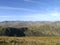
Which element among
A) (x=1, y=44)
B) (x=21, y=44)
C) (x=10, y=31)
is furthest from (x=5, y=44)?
(x=10, y=31)

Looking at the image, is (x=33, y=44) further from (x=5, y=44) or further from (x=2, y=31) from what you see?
(x=2, y=31)

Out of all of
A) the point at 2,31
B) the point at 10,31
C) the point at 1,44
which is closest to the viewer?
the point at 1,44

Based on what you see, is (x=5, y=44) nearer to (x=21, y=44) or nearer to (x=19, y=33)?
(x=21, y=44)

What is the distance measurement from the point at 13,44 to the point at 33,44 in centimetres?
257

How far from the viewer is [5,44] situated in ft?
65.0

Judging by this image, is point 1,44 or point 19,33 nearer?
point 1,44

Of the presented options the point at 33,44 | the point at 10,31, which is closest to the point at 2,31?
the point at 10,31

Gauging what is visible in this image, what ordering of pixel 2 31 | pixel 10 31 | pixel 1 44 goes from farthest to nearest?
pixel 10 31
pixel 2 31
pixel 1 44

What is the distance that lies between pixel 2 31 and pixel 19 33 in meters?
8.39

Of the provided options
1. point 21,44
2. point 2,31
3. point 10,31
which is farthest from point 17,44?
point 10,31

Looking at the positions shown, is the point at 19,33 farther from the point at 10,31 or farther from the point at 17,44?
A: the point at 17,44

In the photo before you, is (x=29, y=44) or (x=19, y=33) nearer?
(x=29, y=44)

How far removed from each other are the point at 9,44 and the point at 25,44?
77.8 inches

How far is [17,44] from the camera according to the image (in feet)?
65.6
